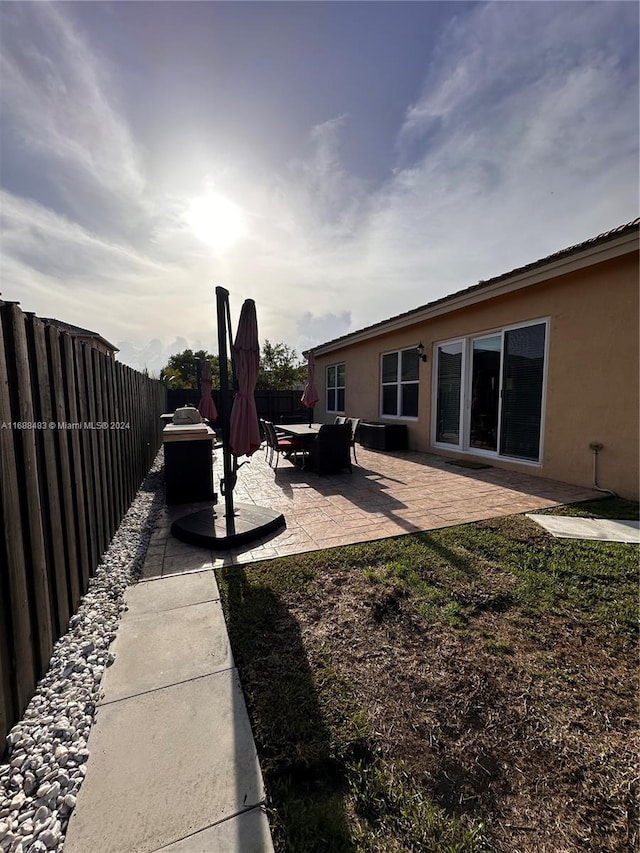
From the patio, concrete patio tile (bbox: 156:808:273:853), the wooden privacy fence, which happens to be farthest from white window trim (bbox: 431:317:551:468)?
the wooden privacy fence

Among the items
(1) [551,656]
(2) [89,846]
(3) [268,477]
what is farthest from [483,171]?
(2) [89,846]

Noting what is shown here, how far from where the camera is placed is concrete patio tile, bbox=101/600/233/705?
1750 millimetres

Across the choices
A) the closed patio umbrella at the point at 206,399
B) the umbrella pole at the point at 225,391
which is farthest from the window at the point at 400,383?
the umbrella pole at the point at 225,391

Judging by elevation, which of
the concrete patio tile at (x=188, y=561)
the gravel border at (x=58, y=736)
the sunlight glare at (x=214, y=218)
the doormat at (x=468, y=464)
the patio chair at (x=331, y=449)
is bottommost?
the concrete patio tile at (x=188, y=561)

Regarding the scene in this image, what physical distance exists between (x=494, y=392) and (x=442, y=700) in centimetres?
628

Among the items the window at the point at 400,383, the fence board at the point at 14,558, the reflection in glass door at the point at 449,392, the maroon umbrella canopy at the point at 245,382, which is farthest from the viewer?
the window at the point at 400,383

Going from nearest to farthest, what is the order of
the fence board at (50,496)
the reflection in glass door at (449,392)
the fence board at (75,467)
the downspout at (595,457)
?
the fence board at (50,496) < the fence board at (75,467) < the downspout at (595,457) < the reflection in glass door at (449,392)

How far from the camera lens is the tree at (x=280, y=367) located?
978 inches

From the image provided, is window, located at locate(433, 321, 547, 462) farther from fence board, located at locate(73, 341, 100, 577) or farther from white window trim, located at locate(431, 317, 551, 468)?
fence board, located at locate(73, 341, 100, 577)

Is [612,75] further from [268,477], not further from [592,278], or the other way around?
[268,477]

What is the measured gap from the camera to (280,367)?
82.6ft

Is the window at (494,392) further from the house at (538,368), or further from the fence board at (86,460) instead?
the fence board at (86,460)

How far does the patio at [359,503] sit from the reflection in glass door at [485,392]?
2.71ft

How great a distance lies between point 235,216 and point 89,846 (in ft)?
23.1
